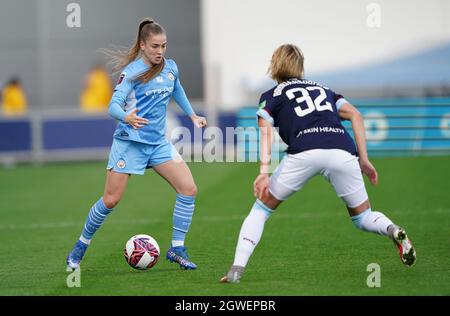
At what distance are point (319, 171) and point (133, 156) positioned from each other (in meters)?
1.79

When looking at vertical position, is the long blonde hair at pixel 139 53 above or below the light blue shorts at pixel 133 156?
above

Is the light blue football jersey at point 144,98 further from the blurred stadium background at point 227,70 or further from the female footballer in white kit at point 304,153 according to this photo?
the blurred stadium background at point 227,70

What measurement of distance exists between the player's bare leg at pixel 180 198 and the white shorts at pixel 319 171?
4.00 feet

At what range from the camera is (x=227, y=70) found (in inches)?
1019

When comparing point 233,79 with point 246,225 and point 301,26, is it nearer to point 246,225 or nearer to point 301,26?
point 301,26

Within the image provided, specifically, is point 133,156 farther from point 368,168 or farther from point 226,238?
point 226,238

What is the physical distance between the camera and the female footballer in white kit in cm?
738

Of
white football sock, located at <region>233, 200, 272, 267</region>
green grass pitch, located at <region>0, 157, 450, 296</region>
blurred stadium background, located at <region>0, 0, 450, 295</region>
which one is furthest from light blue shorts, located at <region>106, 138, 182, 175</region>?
blurred stadium background, located at <region>0, 0, 450, 295</region>

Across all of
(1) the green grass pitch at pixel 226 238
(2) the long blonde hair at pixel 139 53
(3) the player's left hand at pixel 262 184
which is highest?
(2) the long blonde hair at pixel 139 53

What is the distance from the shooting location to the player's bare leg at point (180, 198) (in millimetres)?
8469

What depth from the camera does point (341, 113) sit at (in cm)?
766

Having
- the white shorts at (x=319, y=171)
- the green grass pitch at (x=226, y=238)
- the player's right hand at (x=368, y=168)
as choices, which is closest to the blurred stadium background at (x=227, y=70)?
the green grass pitch at (x=226, y=238)

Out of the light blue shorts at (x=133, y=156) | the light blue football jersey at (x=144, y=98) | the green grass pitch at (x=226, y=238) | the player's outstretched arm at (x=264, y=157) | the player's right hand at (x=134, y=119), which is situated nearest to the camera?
the player's outstretched arm at (x=264, y=157)
